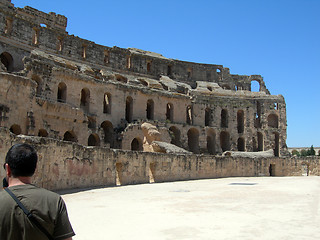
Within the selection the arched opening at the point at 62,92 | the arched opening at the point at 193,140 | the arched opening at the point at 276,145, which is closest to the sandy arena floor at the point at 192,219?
the arched opening at the point at 62,92

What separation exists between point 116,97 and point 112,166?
1483 cm

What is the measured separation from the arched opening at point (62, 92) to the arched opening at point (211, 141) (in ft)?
57.4

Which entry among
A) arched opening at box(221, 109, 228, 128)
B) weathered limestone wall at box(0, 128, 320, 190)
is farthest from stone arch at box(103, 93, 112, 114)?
arched opening at box(221, 109, 228, 128)

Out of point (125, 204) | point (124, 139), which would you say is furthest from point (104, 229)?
point (124, 139)

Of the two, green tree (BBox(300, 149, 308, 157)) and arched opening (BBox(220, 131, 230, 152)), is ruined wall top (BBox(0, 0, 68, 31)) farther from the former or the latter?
green tree (BBox(300, 149, 308, 157))

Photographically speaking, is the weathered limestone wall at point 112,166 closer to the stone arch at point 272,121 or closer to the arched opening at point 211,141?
the arched opening at point 211,141

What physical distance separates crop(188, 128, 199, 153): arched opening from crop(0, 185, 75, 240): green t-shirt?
113 ft

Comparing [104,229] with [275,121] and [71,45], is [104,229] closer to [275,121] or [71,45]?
[71,45]

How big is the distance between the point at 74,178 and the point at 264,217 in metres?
8.66

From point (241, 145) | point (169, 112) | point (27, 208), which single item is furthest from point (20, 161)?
point (241, 145)

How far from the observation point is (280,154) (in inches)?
1550

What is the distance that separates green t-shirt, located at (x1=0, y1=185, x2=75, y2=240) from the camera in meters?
2.44

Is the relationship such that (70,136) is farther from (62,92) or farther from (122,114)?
(122,114)

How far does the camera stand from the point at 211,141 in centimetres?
3847
